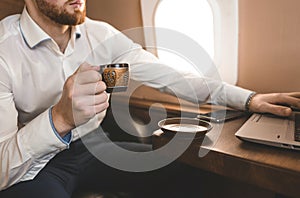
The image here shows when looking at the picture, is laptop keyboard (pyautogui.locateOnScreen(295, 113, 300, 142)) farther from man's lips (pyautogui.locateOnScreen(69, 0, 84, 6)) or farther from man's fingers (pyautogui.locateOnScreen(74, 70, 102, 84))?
man's lips (pyautogui.locateOnScreen(69, 0, 84, 6))

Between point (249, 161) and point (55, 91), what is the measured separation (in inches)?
29.3

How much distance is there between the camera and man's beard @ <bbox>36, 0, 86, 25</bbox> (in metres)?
1.05

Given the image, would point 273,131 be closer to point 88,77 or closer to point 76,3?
point 88,77

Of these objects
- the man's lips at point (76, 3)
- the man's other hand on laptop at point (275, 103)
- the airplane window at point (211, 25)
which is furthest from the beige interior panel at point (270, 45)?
the man's lips at point (76, 3)

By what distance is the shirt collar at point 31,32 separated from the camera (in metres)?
1.04

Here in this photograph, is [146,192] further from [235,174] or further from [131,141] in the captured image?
[235,174]

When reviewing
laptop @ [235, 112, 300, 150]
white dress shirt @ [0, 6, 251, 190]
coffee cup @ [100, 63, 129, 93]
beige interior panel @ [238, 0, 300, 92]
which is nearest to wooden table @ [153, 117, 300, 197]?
laptop @ [235, 112, 300, 150]

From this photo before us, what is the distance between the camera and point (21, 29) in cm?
107

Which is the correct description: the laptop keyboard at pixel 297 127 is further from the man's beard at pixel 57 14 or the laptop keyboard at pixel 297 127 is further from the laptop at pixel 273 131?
the man's beard at pixel 57 14

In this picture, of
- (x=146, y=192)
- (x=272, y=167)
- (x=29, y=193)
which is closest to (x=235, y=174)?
(x=272, y=167)

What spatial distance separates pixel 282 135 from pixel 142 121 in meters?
0.69

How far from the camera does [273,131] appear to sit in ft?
2.70

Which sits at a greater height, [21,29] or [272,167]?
[21,29]

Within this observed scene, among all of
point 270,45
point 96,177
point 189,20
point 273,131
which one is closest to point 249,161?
point 273,131
